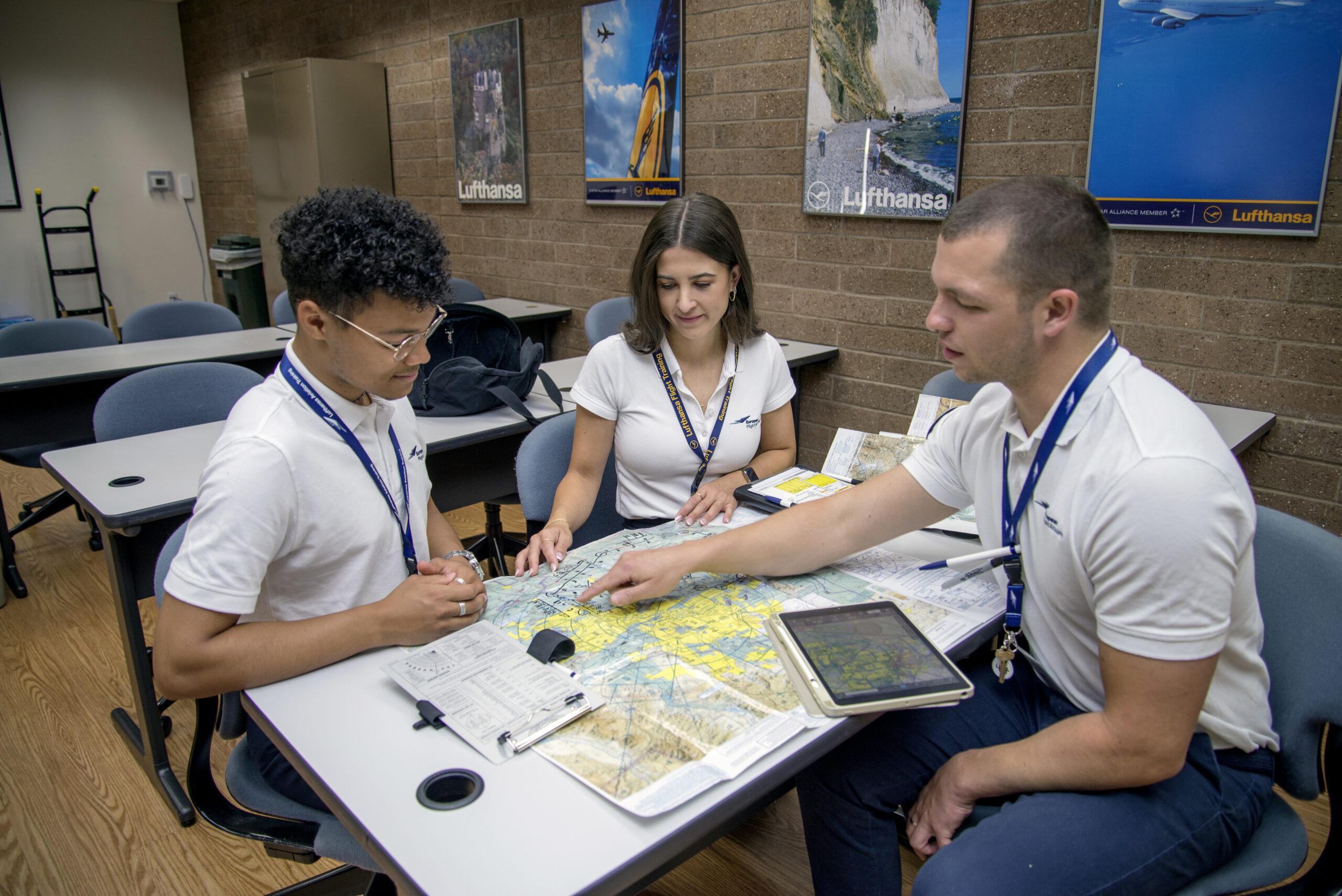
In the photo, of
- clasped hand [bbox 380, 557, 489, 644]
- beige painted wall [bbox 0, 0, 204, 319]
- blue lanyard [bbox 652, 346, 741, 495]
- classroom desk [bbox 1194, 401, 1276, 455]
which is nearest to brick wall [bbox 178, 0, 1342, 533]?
classroom desk [bbox 1194, 401, 1276, 455]

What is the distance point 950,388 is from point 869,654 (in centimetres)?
169

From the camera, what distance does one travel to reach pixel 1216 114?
2.34 m

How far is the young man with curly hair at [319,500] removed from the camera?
1.05 m

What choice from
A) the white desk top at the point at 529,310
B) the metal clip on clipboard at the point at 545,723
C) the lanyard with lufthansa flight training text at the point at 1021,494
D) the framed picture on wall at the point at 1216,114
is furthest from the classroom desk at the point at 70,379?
the framed picture on wall at the point at 1216,114

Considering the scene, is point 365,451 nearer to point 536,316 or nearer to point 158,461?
point 158,461

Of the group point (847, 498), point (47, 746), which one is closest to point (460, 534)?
point (47, 746)

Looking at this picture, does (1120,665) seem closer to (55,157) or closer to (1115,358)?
(1115,358)

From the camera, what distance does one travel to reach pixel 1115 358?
1.12 meters

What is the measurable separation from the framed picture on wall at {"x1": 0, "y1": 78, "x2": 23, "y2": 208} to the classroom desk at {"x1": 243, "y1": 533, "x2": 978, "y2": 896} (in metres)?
7.40

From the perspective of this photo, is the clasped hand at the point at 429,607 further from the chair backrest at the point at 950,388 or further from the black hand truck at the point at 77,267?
the black hand truck at the point at 77,267

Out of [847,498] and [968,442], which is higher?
[968,442]

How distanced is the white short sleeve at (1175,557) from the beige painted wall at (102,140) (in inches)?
309

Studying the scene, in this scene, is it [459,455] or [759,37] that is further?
[759,37]

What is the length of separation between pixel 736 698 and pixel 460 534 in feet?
9.04
